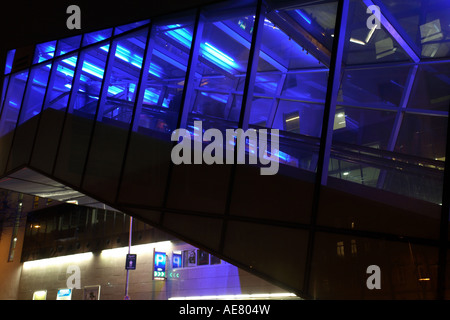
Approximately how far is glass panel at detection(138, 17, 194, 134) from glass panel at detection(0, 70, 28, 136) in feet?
24.2

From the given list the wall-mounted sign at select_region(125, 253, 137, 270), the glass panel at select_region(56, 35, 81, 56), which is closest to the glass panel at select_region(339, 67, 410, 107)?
the glass panel at select_region(56, 35, 81, 56)

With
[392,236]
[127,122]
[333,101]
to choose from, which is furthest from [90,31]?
[392,236]

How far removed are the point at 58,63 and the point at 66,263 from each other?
59.6 feet

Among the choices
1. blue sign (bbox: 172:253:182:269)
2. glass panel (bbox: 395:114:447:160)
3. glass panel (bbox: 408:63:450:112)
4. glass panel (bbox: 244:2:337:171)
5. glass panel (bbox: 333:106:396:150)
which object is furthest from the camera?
blue sign (bbox: 172:253:182:269)

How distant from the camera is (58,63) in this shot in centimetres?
1463

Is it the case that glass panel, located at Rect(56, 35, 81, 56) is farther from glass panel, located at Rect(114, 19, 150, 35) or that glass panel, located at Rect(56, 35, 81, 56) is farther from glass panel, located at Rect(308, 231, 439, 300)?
glass panel, located at Rect(308, 231, 439, 300)

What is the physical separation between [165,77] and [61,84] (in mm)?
4976

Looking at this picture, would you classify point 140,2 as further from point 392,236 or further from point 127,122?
point 392,236

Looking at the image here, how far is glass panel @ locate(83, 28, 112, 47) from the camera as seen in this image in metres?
12.8

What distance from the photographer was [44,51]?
15289mm

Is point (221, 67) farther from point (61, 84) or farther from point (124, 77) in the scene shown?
point (61, 84)

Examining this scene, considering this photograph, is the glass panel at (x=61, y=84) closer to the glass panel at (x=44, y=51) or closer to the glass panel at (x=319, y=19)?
the glass panel at (x=44, y=51)

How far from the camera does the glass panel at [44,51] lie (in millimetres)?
14938

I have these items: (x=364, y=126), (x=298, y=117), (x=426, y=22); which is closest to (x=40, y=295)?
(x=298, y=117)
